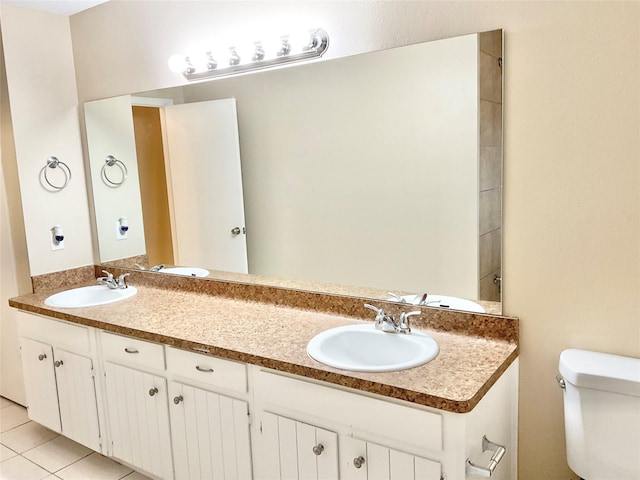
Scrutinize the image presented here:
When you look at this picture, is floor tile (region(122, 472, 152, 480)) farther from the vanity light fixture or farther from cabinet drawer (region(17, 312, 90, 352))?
the vanity light fixture

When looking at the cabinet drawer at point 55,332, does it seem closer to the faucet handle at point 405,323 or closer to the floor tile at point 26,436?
the floor tile at point 26,436

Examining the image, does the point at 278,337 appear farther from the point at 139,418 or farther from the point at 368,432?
the point at 139,418

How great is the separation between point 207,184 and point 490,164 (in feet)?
4.57

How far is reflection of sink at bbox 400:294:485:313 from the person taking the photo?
1.86 meters

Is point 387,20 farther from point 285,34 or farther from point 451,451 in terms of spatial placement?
point 451,451

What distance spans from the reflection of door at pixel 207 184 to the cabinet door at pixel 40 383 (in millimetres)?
847

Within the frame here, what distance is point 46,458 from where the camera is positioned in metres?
2.67

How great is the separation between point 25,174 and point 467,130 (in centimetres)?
236

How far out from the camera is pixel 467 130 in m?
1.80

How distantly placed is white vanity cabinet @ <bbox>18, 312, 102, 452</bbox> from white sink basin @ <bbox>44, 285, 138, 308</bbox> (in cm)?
12

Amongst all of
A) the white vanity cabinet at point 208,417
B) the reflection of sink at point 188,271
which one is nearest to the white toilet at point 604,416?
the white vanity cabinet at point 208,417

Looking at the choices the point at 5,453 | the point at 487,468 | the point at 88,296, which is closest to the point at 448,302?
the point at 487,468

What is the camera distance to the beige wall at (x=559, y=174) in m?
1.52

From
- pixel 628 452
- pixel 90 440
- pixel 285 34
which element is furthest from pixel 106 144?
pixel 628 452
